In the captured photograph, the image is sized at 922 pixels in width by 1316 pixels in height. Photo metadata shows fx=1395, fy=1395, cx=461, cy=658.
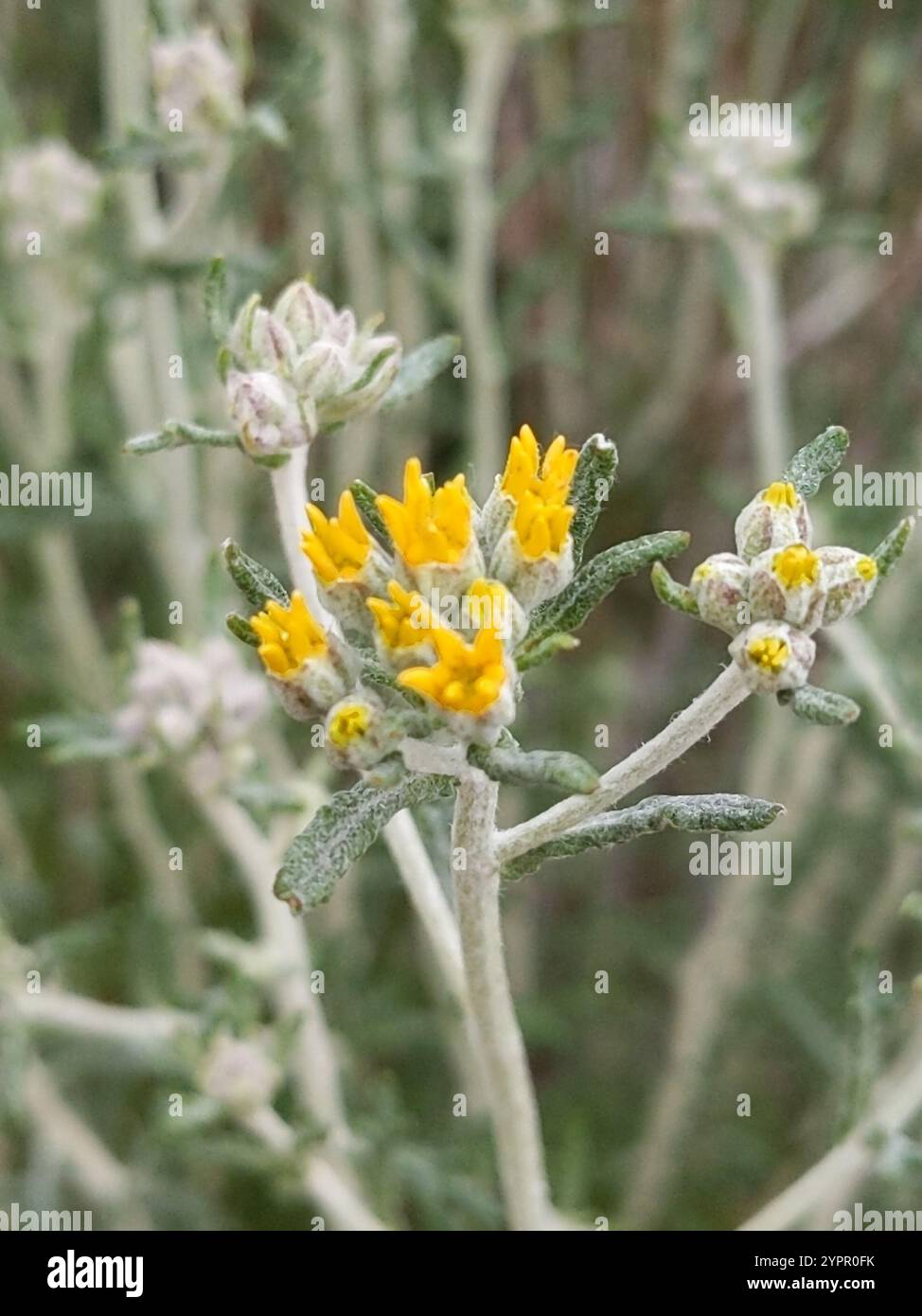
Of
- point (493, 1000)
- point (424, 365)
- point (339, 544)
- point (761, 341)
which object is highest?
point (761, 341)

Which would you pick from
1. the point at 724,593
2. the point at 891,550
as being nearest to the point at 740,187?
the point at 891,550

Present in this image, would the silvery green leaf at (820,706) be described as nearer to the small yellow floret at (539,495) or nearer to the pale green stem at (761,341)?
the small yellow floret at (539,495)

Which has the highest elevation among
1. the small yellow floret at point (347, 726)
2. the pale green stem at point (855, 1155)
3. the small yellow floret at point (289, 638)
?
the small yellow floret at point (289, 638)

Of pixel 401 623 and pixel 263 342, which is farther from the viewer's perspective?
pixel 263 342

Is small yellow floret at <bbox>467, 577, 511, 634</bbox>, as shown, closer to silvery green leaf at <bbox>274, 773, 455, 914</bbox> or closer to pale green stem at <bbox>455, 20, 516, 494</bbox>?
silvery green leaf at <bbox>274, 773, 455, 914</bbox>

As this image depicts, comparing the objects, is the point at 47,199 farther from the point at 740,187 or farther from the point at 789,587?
the point at 789,587

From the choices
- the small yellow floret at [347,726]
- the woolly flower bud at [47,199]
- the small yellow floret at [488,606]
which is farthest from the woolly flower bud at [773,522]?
the woolly flower bud at [47,199]
